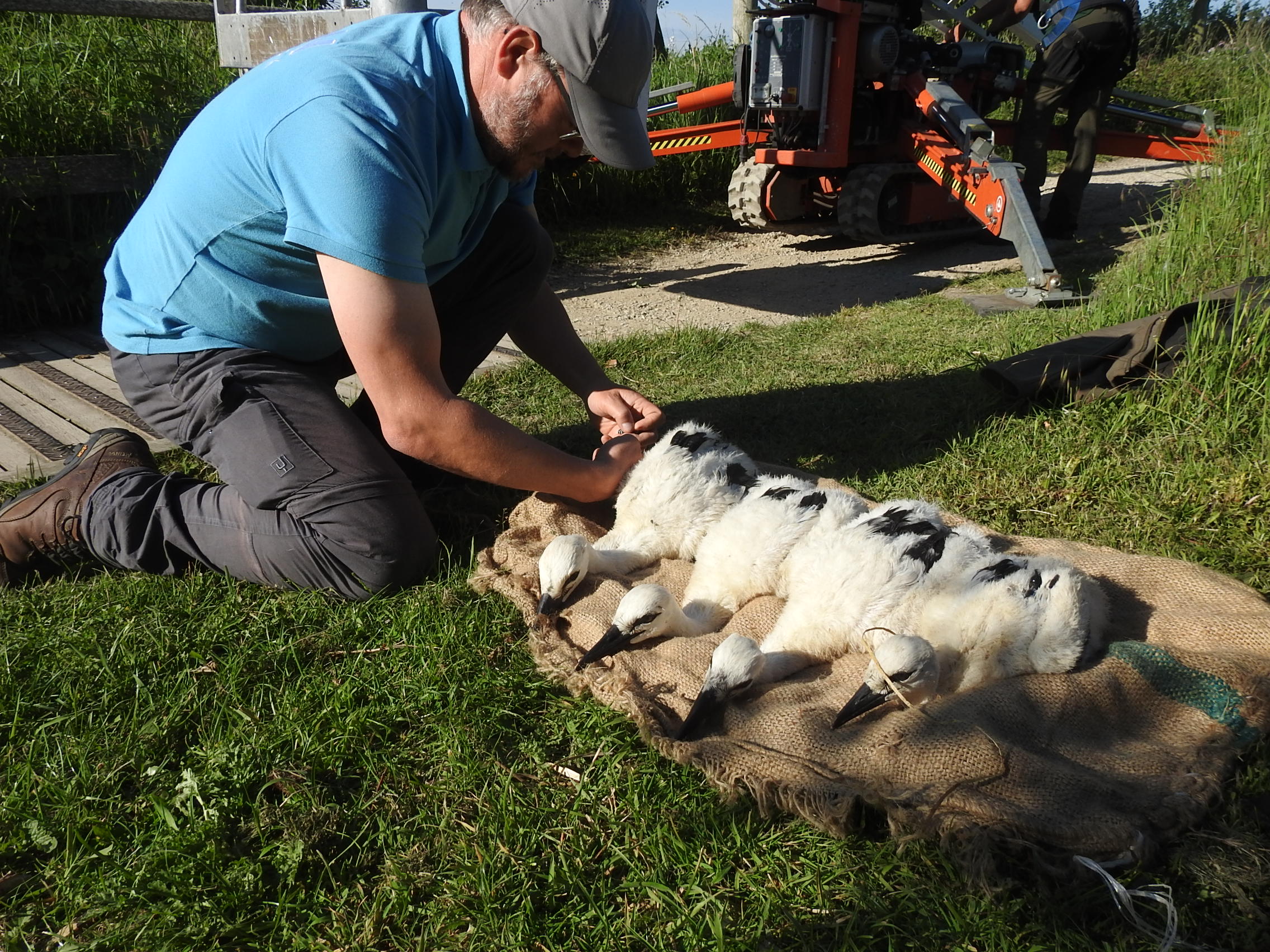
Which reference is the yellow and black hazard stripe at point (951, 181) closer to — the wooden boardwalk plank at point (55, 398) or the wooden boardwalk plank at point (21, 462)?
the wooden boardwalk plank at point (55, 398)

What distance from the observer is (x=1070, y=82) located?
28.2ft

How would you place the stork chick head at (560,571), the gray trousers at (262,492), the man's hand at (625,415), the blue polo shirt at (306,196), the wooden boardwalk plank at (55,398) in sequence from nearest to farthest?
the blue polo shirt at (306,196)
the stork chick head at (560,571)
the gray trousers at (262,492)
the man's hand at (625,415)
the wooden boardwalk plank at (55,398)

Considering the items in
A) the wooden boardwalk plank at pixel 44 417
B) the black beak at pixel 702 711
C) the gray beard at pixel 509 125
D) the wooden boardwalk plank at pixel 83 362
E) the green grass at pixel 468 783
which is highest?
the gray beard at pixel 509 125

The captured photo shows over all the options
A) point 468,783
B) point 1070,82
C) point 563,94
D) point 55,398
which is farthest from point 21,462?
point 1070,82

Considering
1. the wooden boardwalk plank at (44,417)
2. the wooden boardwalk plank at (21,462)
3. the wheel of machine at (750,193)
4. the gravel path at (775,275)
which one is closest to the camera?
the wooden boardwalk plank at (21,462)

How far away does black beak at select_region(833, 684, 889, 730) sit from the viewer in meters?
2.63

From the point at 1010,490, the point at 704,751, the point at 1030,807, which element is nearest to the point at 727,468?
the point at 1010,490

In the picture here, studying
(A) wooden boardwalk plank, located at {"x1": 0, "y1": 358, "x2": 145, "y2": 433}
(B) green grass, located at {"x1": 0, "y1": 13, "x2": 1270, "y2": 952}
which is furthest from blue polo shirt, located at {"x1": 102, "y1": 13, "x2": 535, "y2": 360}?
(A) wooden boardwalk plank, located at {"x1": 0, "y1": 358, "x2": 145, "y2": 433}

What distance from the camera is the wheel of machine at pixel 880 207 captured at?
29.5ft

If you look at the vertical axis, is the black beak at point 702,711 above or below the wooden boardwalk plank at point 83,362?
below

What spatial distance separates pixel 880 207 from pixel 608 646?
755 centimetres

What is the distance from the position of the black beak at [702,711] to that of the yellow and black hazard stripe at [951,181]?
21.0ft

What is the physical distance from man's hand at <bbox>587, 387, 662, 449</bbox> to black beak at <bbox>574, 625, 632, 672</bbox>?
1.14 meters

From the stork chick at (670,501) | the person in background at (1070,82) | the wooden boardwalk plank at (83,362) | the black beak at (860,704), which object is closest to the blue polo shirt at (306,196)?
the stork chick at (670,501)
